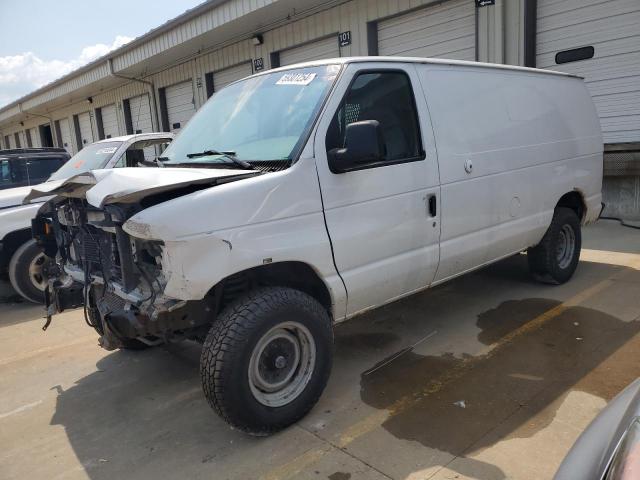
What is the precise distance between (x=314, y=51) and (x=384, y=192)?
987 cm

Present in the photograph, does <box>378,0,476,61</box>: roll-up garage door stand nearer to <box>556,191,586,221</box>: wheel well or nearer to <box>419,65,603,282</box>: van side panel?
<box>419,65,603,282</box>: van side panel

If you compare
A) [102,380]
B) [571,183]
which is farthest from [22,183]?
[571,183]

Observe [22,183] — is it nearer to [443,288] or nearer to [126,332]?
[126,332]

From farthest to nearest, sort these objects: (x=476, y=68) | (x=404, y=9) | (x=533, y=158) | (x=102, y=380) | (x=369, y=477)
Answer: (x=404, y=9), (x=533, y=158), (x=476, y=68), (x=102, y=380), (x=369, y=477)

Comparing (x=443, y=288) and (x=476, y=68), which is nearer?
(x=476, y=68)

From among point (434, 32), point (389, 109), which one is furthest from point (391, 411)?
point (434, 32)

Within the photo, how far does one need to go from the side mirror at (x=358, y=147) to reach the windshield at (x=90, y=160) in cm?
428

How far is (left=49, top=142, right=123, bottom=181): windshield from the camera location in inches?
258

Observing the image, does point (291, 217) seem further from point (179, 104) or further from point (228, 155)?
point (179, 104)

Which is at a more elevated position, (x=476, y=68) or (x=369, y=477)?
(x=476, y=68)

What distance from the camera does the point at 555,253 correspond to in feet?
17.4

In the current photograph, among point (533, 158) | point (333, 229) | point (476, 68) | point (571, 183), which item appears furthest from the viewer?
point (571, 183)

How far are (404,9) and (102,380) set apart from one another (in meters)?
9.11

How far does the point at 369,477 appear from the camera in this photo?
8.73 ft
